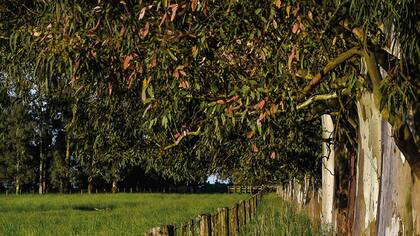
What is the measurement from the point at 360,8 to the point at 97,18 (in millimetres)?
2891

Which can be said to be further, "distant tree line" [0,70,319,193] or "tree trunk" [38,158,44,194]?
"tree trunk" [38,158,44,194]

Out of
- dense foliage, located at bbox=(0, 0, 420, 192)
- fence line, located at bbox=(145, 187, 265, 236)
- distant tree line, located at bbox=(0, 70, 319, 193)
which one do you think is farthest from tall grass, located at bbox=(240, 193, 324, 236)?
dense foliage, located at bbox=(0, 0, 420, 192)

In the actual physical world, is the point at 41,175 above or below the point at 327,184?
above

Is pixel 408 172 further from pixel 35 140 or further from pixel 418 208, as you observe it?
pixel 35 140

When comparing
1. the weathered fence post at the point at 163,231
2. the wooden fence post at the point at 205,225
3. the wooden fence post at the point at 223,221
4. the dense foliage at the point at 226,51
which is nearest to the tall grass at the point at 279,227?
the wooden fence post at the point at 223,221

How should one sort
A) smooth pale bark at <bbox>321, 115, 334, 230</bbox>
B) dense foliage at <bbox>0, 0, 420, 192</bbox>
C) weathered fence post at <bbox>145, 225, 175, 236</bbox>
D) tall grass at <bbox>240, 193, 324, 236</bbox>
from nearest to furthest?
dense foliage at <bbox>0, 0, 420, 192</bbox> → weathered fence post at <bbox>145, 225, 175, 236</bbox> → tall grass at <bbox>240, 193, 324, 236</bbox> → smooth pale bark at <bbox>321, 115, 334, 230</bbox>

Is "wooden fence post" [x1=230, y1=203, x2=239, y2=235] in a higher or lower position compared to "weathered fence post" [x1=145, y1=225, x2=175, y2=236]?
lower

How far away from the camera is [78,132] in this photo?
15000 millimetres

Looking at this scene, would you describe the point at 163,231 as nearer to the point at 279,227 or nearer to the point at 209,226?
the point at 209,226

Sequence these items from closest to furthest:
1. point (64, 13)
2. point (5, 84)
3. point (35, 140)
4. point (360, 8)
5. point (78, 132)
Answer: point (360, 8) < point (64, 13) < point (5, 84) < point (78, 132) < point (35, 140)

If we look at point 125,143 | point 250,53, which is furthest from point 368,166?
point 125,143

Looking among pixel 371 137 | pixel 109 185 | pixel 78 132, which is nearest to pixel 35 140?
pixel 109 185

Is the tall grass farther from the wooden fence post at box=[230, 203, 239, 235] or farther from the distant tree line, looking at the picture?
the distant tree line

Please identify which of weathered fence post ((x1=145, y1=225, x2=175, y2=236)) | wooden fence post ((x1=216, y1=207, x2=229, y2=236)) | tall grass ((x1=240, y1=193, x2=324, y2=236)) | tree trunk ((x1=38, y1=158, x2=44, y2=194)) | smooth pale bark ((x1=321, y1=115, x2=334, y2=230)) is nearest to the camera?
weathered fence post ((x1=145, y1=225, x2=175, y2=236))
